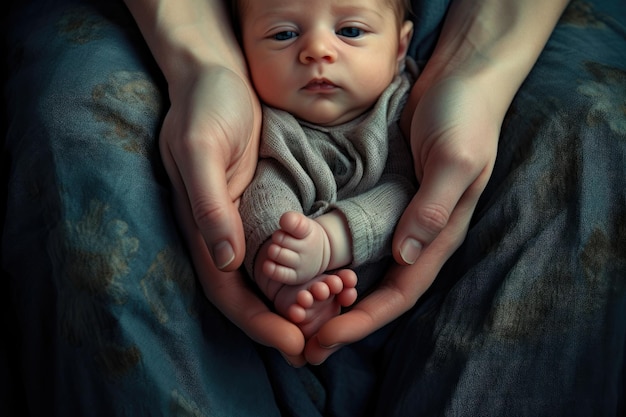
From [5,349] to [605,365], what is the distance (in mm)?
736

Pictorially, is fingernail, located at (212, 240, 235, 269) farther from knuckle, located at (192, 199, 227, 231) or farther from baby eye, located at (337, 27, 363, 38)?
baby eye, located at (337, 27, 363, 38)

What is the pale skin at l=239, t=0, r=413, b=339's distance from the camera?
2.72 ft

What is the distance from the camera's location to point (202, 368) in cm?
81

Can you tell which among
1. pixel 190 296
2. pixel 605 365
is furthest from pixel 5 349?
pixel 605 365

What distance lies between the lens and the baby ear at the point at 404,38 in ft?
3.29

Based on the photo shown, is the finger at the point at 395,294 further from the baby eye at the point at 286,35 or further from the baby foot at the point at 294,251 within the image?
the baby eye at the point at 286,35

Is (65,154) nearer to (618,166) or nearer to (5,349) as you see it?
(5,349)

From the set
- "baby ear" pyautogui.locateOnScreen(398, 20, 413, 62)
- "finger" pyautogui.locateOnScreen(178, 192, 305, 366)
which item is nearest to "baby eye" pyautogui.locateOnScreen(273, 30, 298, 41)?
"baby ear" pyautogui.locateOnScreen(398, 20, 413, 62)

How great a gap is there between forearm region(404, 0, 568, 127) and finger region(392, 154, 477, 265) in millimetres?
128

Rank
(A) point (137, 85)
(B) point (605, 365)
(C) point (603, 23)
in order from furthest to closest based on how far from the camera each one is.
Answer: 1. (C) point (603, 23)
2. (A) point (137, 85)
3. (B) point (605, 365)

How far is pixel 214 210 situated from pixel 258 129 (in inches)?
8.7

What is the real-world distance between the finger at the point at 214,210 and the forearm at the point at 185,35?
0.18 m

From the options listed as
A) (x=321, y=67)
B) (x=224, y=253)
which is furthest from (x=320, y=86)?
(x=224, y=253)

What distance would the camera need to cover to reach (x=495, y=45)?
94cm
